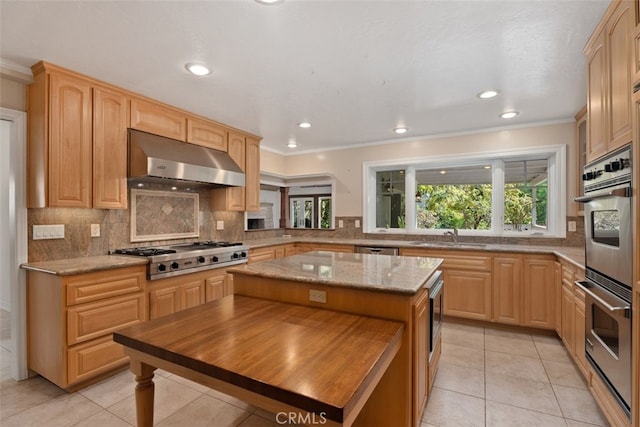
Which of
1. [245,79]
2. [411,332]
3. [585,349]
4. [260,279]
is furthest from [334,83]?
[585,349]

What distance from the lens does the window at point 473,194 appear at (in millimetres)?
3787

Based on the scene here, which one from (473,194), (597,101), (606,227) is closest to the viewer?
(606,227)

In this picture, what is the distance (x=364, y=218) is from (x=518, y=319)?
2.33 meters

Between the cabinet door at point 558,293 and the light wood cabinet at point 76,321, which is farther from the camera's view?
the cabinet door at point 558,293

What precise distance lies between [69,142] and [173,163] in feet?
2.54

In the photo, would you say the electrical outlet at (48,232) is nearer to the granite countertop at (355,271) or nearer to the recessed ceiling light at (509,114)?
the granite countertop at (355,271)

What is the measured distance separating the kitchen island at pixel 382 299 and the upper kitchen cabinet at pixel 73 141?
1622 mm

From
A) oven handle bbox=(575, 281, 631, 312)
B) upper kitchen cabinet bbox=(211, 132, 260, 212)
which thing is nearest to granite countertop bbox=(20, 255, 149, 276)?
upper kitchen cabinet bbox=(211, 132, 260, 212)

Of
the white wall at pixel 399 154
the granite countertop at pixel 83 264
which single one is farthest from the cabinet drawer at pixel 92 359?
the white wall at pixel 399 154

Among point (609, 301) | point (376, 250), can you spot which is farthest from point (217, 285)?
point (609, 301)

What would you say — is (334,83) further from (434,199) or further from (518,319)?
(518,319)

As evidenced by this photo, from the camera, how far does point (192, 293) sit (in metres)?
3.04

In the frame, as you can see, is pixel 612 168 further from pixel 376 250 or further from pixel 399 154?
pixel 399 154

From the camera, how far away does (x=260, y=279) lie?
1.90 metres
